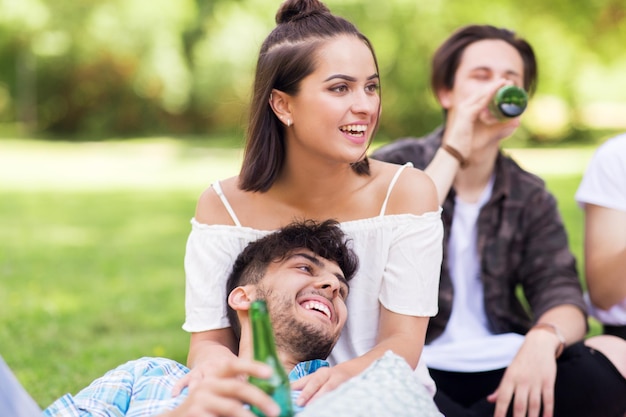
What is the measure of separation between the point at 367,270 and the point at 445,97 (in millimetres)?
1270

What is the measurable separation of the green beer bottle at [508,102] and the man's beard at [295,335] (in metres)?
1.32

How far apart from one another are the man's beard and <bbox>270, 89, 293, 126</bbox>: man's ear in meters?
0.60

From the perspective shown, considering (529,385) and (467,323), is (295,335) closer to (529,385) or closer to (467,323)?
(529,385)

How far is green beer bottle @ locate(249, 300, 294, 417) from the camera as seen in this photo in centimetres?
185

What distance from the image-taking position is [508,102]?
11.0ft

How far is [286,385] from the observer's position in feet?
6.29

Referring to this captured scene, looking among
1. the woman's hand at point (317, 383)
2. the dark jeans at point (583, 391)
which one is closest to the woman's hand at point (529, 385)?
the dark jeans at point (583, 391)

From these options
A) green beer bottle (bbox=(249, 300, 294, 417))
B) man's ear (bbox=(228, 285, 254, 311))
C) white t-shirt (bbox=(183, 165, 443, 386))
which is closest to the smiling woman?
white t-shirt (bbox=(183, 165, 443, 386))

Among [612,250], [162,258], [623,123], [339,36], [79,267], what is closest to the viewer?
[339,36]

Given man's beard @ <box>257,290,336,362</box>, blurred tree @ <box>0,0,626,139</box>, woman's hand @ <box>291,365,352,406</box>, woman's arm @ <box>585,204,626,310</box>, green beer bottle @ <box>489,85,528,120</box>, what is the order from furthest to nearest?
blurred tree @ <box>0,0,626,139</box>
green beer bottle @ <box>489,85,528,120</box>
woman's arm @ <box>585,204,626,310</box>
man's beard @ <box>257,290,336,362</box>
woman's hand @ <box>291,365,352,406</box>

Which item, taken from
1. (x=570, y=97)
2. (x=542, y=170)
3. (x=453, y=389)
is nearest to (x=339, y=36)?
(x=453, y=389)

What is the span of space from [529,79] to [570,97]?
18866 mm

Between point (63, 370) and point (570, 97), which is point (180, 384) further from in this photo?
point (570, 97)

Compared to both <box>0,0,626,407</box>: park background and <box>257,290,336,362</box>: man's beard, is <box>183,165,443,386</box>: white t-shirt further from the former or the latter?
<box>0,0,626,407</box>: park background
